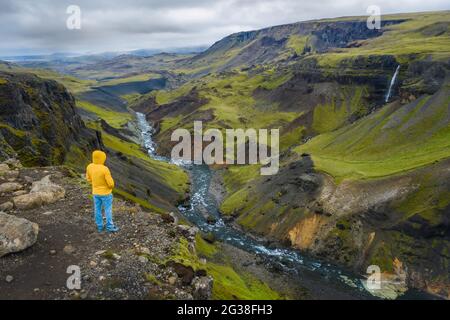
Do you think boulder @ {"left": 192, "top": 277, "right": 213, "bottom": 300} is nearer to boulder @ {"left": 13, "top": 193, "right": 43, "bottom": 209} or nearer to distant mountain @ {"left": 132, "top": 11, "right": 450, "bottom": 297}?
boulder @ {"left": 13, "top": 193, "right": 43, "bottom": 209}

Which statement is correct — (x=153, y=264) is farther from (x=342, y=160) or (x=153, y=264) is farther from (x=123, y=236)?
(x=342, y=160)

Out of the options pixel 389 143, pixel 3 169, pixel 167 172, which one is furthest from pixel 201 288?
pixel 167 172

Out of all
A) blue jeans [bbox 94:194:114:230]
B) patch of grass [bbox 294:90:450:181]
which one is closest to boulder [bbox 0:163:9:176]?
blue jeans [bbox 94:194:114:230]

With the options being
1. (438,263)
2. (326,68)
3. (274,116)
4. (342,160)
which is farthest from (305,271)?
(326,68)

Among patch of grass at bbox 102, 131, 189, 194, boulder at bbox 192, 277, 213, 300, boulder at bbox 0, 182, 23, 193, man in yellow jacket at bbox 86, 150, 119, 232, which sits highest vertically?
man in yellow jacket at bbox 86, 150, 119, 232

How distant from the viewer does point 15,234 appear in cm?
2084

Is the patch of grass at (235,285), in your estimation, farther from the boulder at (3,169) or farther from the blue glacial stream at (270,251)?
the boulder at (3,169)

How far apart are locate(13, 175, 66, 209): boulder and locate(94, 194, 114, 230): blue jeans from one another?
17.7 feet

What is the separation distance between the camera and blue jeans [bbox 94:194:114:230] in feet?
74.4

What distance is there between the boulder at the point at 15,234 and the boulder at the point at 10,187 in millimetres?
6424

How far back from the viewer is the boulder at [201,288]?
20859 mm

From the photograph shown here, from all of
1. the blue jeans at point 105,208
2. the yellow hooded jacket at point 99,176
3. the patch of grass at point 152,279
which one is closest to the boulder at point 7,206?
the blue jeans at point 105,208
